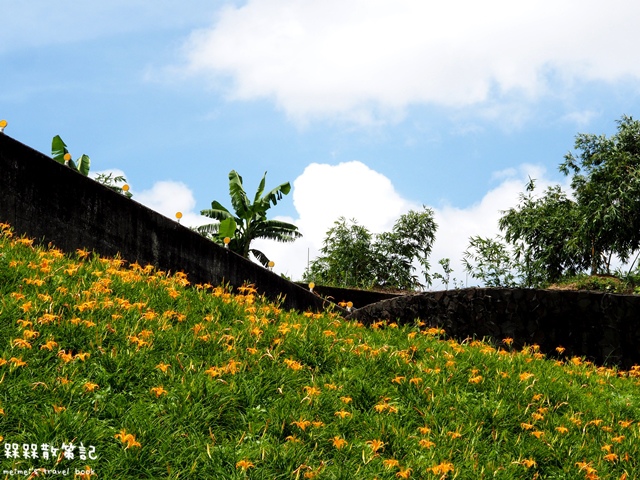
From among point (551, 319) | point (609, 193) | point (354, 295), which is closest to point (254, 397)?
point (551, 319)

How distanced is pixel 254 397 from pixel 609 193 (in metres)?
23.6

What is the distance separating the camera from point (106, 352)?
177 inches

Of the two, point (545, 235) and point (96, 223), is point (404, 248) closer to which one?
point (545, 235)

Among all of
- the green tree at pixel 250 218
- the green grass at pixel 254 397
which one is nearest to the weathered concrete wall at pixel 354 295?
the green tree at pixel 250 218

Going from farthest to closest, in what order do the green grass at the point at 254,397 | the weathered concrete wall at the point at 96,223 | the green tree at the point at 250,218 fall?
the green tree at the point at 250,218
the weathered concrete wall at the point at 96,223
the green grass at the point at 254,397

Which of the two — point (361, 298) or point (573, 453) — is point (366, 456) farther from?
point (361, 298)

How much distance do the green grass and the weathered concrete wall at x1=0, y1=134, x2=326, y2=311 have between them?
3.73 feet

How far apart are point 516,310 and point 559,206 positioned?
2124 centimetres

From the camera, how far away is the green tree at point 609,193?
971 inches

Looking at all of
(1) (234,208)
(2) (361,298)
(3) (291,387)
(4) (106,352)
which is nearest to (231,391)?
(3) (291,387)

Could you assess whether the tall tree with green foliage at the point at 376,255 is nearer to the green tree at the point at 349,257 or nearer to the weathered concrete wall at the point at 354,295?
the green tree at the point at 349,257

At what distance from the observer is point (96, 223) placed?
7934mm

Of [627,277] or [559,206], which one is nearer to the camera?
[627,277]

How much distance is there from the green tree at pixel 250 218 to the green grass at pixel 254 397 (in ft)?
51.4
